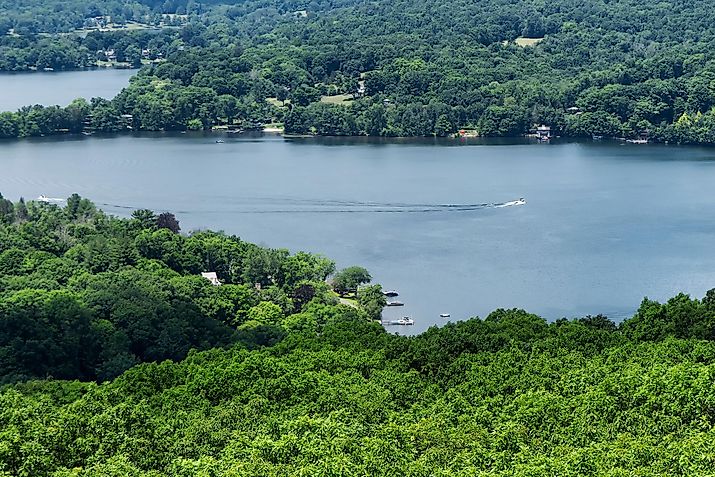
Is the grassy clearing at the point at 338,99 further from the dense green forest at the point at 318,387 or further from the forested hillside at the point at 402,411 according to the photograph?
the forested hillside at the point at 402,411

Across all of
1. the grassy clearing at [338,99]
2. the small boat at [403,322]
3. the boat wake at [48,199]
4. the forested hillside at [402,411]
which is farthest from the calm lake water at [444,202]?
the forested hillside at [402,411]

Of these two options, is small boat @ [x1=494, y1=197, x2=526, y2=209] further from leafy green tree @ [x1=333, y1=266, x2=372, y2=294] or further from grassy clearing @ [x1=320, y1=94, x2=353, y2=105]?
grassy clearing @ [x1=320, y1=94, x2=353, y2=105]

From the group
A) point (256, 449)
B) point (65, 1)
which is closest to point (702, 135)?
point (256, 449)

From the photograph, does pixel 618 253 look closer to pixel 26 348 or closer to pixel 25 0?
pixel 26 348

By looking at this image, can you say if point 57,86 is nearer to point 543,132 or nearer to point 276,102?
point 276,102

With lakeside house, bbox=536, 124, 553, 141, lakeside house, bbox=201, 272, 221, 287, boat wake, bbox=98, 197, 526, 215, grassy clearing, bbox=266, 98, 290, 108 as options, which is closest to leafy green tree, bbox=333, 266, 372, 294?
lakeside house, bbox=201, 272, 221, 287
